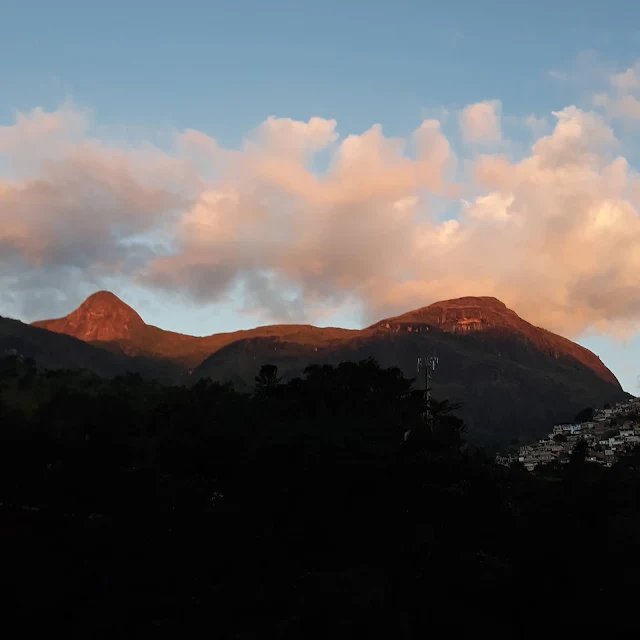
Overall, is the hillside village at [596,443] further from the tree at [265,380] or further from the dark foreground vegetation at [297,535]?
→ the dark foreground vegetation at [297,535]

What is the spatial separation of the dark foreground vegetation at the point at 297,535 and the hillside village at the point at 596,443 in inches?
1751

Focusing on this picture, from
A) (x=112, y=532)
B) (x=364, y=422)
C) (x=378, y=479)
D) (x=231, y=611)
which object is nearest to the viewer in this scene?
(x=231, y=611)

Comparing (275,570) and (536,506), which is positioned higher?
(536,506)

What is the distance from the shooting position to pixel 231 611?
37.8m

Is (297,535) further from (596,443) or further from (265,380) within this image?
(596,443)

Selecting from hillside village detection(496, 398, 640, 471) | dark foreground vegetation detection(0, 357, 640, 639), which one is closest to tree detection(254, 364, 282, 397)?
dark foreground vegetation detection(0, 357, 640, 639)

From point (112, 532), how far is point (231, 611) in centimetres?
1047

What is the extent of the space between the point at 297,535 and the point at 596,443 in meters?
97.1

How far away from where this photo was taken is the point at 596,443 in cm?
12962

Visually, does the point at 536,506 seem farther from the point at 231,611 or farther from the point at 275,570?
the point at 231,611

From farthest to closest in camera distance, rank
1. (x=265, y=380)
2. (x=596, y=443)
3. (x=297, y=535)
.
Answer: (x=596, y=443) → (x=265, y=380) → (x=297, y=535)

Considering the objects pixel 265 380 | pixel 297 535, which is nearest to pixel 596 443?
pixel 265 380

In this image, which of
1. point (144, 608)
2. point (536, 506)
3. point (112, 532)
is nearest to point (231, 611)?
point (144, 608)

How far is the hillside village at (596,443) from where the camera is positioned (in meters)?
111
